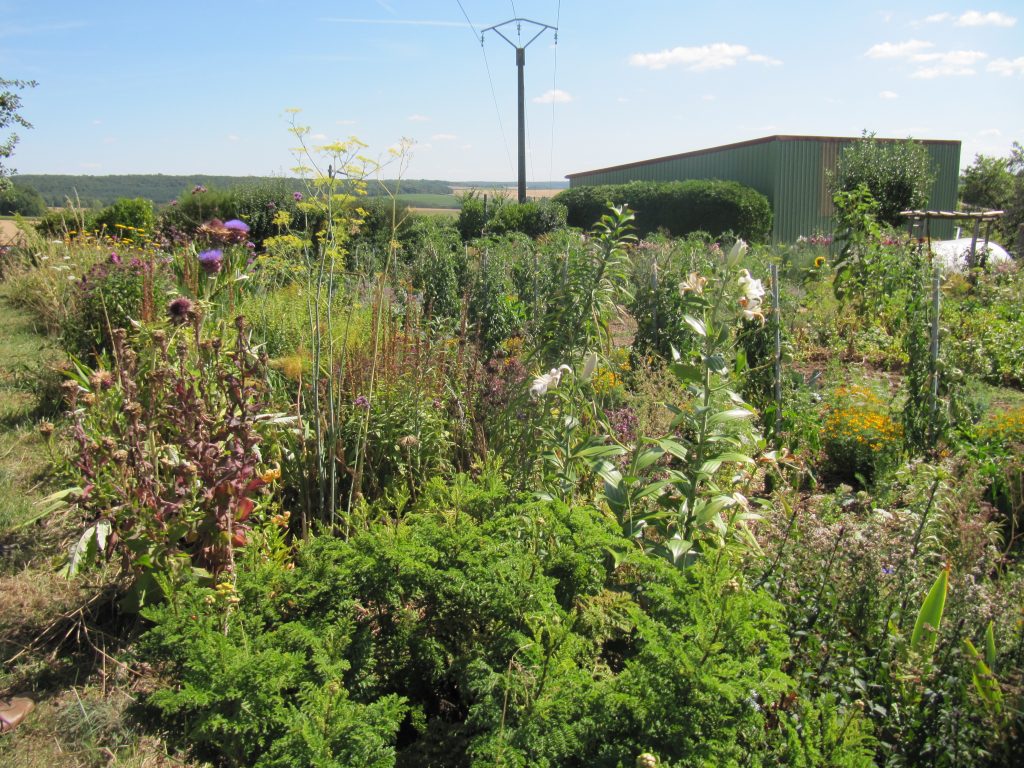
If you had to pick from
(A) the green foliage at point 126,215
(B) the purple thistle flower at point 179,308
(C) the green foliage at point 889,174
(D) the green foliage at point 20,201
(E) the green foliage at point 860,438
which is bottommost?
(E) the green foliage at point 860,438

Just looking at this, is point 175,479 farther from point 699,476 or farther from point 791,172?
point 791,172

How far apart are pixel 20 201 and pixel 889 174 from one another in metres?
22.0

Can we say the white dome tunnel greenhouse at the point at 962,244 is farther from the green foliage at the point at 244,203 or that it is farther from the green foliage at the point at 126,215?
the green foliage at the point at 126,215

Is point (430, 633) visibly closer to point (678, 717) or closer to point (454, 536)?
point (454, 536)

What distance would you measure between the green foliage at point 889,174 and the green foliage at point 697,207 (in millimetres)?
2424

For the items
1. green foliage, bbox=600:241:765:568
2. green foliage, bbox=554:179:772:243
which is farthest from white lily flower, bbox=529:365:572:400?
green foliage, bbox=554:179:772:243

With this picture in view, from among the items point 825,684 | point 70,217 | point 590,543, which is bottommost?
point 825,684

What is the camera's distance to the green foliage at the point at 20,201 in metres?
15.5

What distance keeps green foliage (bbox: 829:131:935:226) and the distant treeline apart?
37.6 feet

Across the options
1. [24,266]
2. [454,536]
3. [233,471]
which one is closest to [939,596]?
[454,536]

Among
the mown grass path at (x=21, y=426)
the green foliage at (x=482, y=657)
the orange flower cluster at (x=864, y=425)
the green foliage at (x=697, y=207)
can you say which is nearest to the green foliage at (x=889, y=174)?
the green foliage at (x=697, y=207)

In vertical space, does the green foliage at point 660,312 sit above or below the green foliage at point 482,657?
above

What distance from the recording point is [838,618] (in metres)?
2.11

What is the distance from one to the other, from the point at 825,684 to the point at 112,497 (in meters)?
2.48
